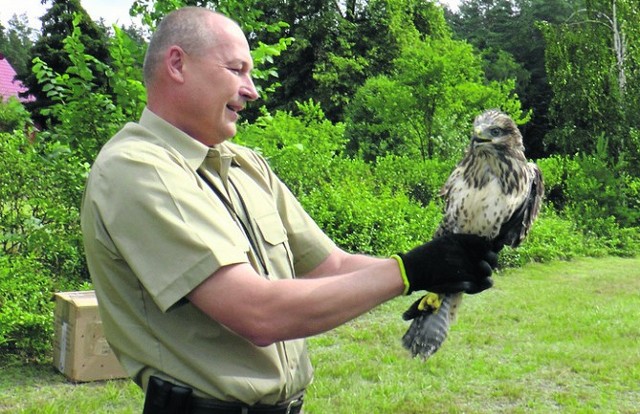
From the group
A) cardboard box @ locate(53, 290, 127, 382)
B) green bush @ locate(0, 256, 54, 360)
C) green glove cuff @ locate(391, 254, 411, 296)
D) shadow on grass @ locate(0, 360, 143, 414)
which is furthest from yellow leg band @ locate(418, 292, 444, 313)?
green bush @ locate(0, 256, 54, 360)

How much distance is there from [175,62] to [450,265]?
36.7 inches

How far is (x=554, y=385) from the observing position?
6320mm

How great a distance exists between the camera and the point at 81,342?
5559 millimetres

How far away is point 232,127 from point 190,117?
12 cm

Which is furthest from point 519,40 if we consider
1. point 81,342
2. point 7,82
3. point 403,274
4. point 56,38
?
point 403,274

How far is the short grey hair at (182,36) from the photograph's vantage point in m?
2.16

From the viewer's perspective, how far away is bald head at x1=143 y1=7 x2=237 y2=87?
2166 millimetres

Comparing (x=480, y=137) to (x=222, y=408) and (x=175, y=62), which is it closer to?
(x=175, y=62)

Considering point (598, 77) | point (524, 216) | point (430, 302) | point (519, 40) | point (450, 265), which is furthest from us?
point (519, 40)

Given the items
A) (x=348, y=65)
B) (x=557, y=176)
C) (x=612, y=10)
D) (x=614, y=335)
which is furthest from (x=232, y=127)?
(x=348, y=65)

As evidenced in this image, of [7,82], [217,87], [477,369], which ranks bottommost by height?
[7,82]

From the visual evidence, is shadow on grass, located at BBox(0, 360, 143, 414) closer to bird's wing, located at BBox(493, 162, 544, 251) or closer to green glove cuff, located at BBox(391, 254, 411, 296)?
bird's wing, located at BBox(493, 162, 544, 251)

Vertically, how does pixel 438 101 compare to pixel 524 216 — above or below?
below

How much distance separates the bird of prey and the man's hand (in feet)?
1.41
